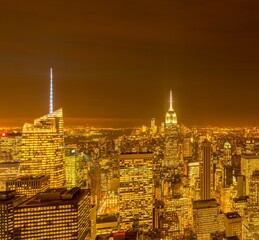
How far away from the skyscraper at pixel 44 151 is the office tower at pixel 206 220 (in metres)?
3.88

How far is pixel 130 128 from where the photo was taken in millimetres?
10758

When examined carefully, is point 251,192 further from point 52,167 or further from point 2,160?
point 2,160

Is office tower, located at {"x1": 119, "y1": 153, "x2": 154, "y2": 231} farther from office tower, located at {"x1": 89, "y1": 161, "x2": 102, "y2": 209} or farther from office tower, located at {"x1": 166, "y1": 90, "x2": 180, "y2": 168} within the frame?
office tower, located at {"x1": 166, "y1": 90, "x2": 180, "y2": 168}

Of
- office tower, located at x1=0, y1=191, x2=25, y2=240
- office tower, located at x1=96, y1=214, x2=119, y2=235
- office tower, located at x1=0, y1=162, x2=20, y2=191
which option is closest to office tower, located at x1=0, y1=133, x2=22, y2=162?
office tower, located at x1=0, y1=162, x2=20, y2=191

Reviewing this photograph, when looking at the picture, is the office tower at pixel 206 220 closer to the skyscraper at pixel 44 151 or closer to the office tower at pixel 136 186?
the office tower at pixel 136 186

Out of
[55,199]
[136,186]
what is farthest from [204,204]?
[55,199]

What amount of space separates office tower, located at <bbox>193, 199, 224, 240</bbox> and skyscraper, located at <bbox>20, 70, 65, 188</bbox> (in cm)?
388

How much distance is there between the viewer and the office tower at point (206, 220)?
33.8 feet

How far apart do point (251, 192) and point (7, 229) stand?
26.8 feet

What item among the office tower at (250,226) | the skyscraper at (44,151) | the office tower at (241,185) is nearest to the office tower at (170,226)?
the office tower at (250,226)

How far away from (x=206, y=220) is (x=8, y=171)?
553 cm

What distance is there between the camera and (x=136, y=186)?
11.9 metres

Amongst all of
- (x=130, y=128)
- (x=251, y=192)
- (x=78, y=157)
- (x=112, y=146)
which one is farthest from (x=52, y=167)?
(x=251, y=192)

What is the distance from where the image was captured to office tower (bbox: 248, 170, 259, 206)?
1206cm
